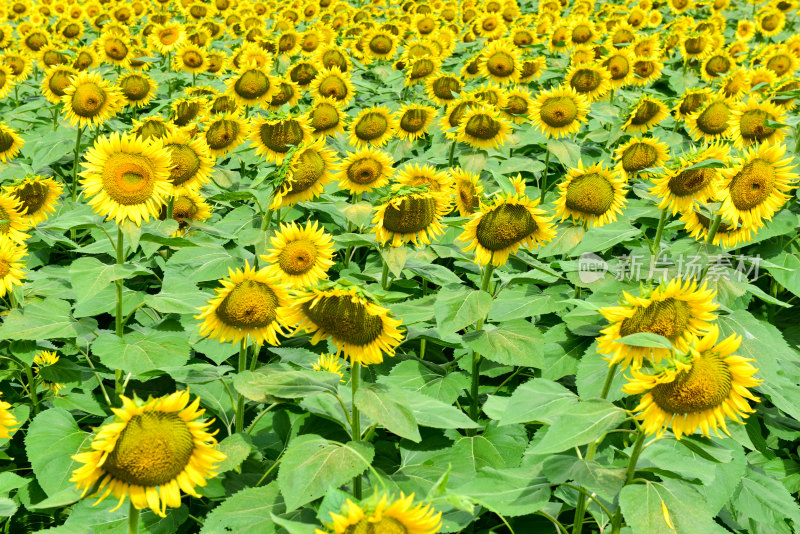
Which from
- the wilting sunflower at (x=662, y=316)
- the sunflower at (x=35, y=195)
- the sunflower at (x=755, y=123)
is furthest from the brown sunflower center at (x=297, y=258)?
the sunflower at (x=755, y=123)

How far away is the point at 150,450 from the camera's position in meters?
1.99

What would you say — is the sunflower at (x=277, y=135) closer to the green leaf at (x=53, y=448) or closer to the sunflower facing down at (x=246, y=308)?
the sunflower facing down at (x=246, y=308)

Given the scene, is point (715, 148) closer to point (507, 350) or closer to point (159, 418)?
point (507, 350)

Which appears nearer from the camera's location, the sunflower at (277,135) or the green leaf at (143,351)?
the green leaf at (143,351)

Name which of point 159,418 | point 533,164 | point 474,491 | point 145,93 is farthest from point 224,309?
point 145,93

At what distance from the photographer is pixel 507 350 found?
3066mm

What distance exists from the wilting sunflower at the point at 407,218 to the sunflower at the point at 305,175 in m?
0.77

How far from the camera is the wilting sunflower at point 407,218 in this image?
11.3ft

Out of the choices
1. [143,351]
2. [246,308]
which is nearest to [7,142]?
[143,351]

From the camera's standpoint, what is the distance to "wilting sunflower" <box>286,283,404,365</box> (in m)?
2.26

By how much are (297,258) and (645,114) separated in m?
3.77

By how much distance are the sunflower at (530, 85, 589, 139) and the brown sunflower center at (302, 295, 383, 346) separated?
12.0 feet

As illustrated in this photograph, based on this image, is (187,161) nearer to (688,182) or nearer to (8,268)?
(8,268)

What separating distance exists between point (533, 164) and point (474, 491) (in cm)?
374
